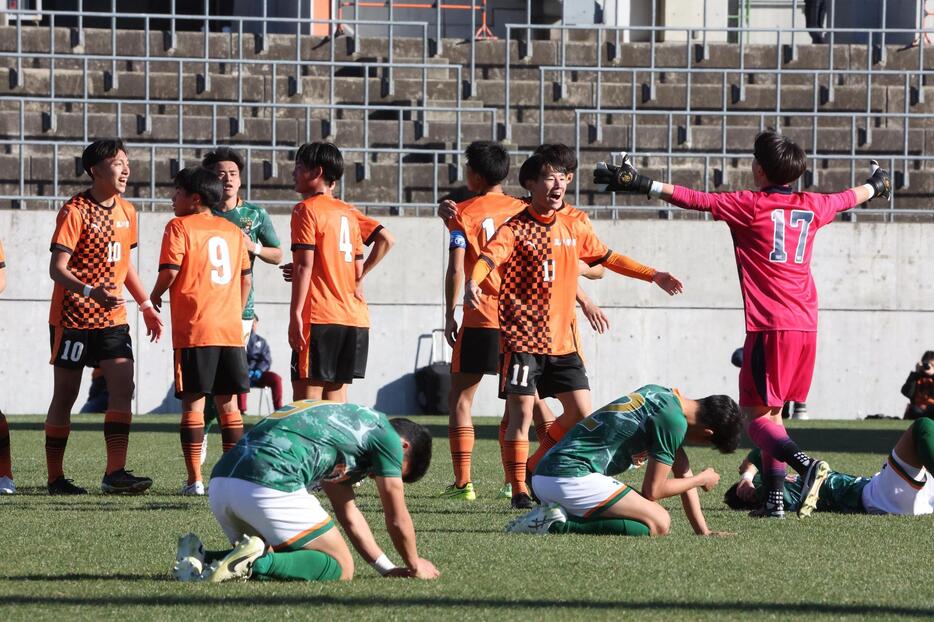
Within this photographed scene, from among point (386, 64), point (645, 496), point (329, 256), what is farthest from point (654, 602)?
point (386, 64)

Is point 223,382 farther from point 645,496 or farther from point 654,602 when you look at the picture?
point 654,602

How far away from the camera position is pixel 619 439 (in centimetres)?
625

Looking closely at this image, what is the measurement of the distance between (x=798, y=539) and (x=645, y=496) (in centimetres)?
69

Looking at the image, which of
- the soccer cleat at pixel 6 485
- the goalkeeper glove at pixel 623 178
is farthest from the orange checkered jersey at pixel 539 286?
the soccer cleat at pixel 6 485

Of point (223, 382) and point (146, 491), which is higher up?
point (223, 382)

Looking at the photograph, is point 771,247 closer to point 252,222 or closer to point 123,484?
point 252,222

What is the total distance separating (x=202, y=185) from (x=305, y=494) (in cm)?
345

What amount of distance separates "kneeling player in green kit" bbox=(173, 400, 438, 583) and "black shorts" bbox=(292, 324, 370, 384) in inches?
119

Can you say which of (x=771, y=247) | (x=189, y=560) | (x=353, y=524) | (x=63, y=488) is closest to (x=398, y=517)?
(x=353, y=524)

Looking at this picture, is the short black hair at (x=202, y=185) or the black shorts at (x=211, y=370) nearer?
the black shorts at (x=211, y=370)

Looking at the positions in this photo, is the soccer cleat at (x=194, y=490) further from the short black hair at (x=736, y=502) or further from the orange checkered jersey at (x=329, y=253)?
the short black hair at (x=736, y=502)

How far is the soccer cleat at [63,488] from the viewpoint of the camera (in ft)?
26.1

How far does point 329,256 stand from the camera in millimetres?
8047

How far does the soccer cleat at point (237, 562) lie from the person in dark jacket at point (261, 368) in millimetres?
10558
